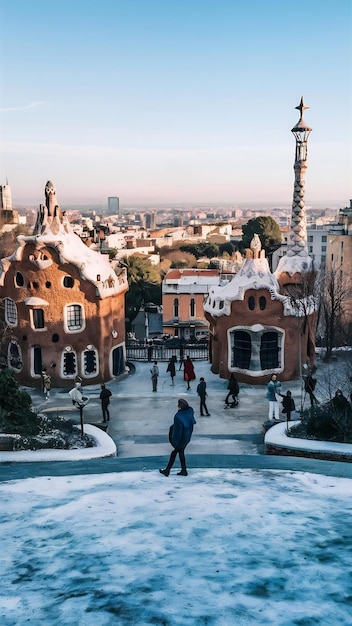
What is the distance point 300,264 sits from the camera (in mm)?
26141

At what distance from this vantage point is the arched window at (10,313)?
80.9ft

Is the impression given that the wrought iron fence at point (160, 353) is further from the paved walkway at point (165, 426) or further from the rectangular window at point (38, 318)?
the rectangular window at point (38, 318)

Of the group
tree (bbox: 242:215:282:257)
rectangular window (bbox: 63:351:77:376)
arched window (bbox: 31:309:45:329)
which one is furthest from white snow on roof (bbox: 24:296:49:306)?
tree (bbox: 242:215:282:257)

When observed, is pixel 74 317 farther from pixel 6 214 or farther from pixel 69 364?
pixel 6 214

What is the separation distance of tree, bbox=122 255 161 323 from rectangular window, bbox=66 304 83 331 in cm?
2923

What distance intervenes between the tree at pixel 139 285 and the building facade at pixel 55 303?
29.0 meters

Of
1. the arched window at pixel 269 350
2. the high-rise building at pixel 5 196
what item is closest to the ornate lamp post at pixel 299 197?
the arched window at pixel 269 350

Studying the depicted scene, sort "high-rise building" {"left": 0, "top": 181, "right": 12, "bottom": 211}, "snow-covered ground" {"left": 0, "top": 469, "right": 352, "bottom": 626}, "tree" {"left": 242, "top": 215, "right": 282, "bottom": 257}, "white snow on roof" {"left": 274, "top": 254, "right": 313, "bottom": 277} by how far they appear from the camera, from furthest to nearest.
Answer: "high-rise building" {"left": 0, "top": 181, "right": 12, "bottom": 211} → "tree" {"left": 242, "top": 215, "right": 282, "bottom": 257} → "white snow on roof" {"left": 274, "top": 254, "right": 313, "bottom": 277} → "snow-covered ground" {"left": 0, "top": 469, "right": 352, "bottom": 626}

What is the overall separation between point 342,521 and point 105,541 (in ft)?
10.4

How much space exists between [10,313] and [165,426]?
10438 millimetres

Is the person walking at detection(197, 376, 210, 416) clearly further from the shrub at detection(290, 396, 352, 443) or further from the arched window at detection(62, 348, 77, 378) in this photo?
the arched window at detection(62, 348, 77, 378)

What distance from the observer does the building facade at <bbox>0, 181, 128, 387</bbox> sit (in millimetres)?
23891

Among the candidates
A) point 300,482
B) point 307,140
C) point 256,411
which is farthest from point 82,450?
point 307,140

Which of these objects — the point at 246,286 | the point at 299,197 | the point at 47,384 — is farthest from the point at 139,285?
the point at 47,384
